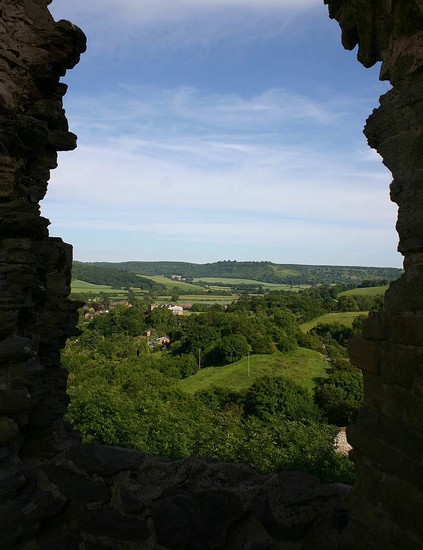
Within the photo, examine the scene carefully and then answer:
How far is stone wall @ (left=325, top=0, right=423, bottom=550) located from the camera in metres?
2.22

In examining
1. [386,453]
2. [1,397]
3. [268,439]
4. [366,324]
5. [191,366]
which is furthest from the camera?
[191,366]

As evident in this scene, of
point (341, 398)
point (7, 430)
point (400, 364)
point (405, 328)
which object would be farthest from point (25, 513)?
point (341, 398)

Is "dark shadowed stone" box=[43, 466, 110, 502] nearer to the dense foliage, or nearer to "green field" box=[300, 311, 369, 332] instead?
the dense foliage

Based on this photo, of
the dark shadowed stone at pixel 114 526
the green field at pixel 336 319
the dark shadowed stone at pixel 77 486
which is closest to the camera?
the dark shadowed stone at pixel 114 526

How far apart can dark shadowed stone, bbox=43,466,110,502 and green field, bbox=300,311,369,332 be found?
60384 mm

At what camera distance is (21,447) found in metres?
3.24

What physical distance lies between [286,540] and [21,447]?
6.27ft

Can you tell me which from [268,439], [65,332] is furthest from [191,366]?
[65,332]

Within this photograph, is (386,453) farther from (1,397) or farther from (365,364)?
(1,397)

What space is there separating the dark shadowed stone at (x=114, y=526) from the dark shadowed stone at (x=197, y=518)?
13 centimetres

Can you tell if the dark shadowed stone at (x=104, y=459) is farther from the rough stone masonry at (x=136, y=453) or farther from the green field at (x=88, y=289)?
the green field at (x=88, y=289)

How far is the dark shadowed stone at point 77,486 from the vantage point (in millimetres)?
3061

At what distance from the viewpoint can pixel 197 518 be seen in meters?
2.79

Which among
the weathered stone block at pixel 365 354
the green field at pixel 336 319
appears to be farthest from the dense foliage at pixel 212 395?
the weathered stone block at pixel 365 354
